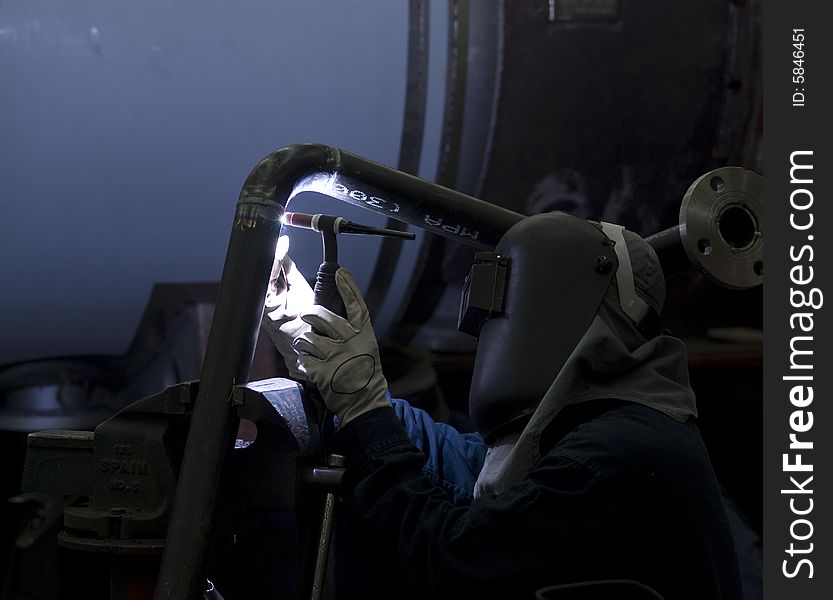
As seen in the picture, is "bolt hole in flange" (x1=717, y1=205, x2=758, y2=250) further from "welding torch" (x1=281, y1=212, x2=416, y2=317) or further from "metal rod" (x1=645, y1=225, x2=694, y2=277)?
"welding torch" (x1=281, y1=212, x2=416, y2=317)

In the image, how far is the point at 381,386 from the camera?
106cm

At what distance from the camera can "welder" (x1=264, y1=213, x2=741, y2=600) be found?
0.92 meters

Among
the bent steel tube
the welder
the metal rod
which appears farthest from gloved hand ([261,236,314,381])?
the metal rod

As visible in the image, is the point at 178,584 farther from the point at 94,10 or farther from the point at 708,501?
the point at 94,10

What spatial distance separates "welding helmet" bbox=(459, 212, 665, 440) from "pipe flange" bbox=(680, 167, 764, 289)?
0.07 metres

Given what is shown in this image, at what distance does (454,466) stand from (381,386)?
0.25 m

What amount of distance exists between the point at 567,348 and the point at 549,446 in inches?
4.7

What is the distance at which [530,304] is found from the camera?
1040mm

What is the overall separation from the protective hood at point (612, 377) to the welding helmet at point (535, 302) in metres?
0.01

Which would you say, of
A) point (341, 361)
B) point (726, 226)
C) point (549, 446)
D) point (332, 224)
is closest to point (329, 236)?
point (332, 224)

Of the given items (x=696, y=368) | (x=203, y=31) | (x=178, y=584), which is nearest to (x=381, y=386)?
(x=178, y=584)

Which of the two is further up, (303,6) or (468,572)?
(303,6)

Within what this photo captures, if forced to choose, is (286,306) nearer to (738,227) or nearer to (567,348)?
(567,348)

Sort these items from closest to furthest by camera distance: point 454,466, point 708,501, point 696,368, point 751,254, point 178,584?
point 178,584
point 708,501
point 751,254
point 454,466
point 696,368
